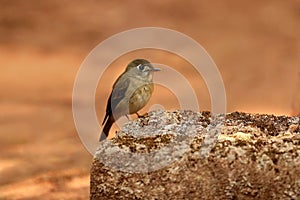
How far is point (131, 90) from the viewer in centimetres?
673

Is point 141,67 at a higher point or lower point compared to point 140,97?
higher

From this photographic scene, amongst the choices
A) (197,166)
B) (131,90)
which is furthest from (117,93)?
(197,166)

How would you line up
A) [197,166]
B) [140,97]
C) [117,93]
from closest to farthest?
[197,166], [140,97], [117,93]

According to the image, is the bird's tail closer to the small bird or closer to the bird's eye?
the small bird

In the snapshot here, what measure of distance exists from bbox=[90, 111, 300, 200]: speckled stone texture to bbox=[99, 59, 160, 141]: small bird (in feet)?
3.80

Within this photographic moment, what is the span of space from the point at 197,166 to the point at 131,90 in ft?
5.94

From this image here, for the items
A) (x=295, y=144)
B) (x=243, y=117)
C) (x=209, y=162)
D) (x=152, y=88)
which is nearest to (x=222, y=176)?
(x=209, y=162)

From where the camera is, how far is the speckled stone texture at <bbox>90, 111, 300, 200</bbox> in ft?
16.6

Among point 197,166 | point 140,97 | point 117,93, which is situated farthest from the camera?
point 117,93

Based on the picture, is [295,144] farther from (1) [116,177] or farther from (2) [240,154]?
(1) [116,177]

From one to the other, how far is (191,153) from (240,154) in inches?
13.4

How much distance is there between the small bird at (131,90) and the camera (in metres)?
6.63

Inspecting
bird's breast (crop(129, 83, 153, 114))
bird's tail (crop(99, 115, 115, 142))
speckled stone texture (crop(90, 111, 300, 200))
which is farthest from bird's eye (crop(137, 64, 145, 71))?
speckled stone texture (crop(90, 111, 300, 200))

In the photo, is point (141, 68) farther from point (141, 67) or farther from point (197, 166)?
point (197, 166)
